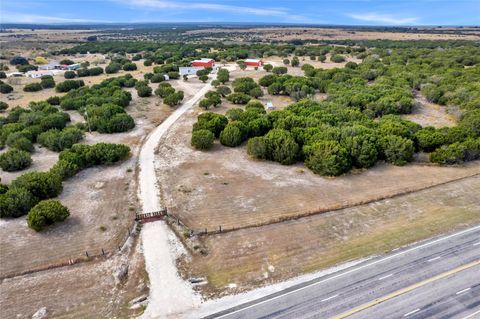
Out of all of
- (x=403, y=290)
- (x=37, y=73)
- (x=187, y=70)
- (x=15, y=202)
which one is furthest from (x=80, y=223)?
(x=37, y=73)

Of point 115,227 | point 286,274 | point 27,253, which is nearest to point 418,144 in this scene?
point 286,274

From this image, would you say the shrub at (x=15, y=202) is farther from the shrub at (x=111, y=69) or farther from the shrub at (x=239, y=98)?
the shrub at (x=111, y=69)

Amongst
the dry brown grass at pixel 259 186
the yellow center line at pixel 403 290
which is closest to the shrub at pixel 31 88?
the dry brown grass at pixel 259 186

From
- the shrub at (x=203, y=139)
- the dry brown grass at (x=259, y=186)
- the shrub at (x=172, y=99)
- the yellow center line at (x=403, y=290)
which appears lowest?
the yellow center line at (x=403, y=290)

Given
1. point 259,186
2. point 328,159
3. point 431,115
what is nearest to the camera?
point 259,186

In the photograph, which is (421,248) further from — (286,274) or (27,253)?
(27,253)

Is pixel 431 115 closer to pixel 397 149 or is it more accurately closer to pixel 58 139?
pixel 397 149
